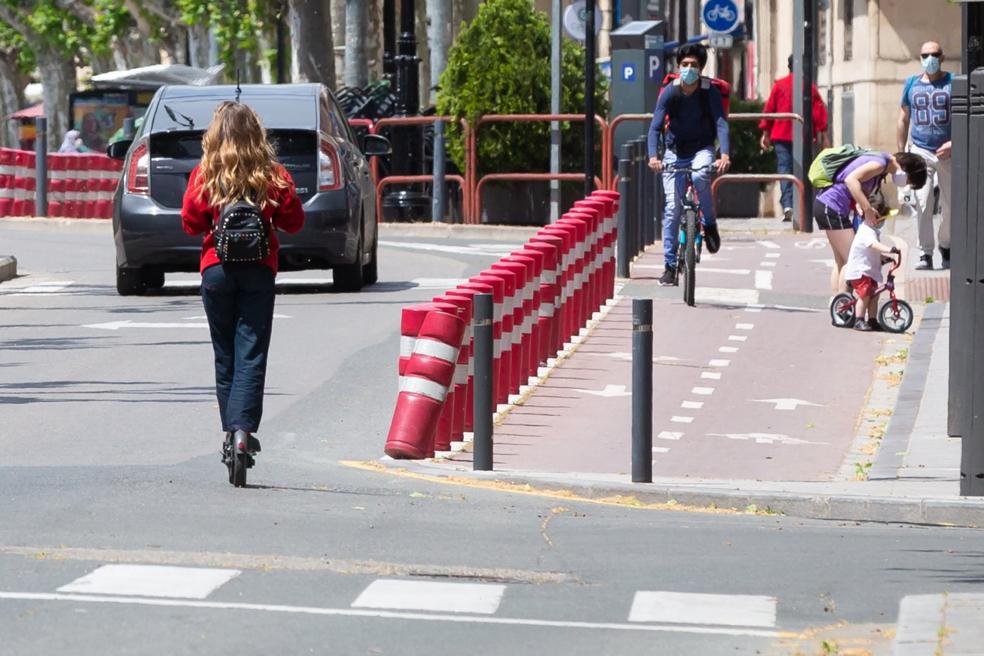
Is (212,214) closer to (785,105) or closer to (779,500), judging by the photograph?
(779,500)

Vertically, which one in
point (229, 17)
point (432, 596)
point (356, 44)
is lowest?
point (432, 596)

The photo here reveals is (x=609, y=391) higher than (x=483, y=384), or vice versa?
(x=483, y=384)

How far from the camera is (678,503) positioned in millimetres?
10117

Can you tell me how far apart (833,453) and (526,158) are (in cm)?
1767

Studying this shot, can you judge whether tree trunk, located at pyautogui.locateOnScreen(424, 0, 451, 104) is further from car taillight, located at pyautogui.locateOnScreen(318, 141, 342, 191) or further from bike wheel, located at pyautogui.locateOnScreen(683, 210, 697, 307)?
bike wheel, located at pyautogui.locateOnScreen(683, 210, 697, 307)

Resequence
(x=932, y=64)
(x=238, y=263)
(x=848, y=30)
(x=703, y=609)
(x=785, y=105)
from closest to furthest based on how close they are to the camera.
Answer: (x=703, y=609) → (x=238, y=263) → (x=932, y=64) → (x=785, y=105) → (x=848, y=30)

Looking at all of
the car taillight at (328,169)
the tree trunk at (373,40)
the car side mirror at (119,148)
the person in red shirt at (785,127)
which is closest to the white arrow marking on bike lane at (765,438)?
the car taillight at (328,169)

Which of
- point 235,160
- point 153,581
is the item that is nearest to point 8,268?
point 235,160

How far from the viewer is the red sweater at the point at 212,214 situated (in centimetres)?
1018

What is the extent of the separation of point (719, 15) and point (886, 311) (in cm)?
1823

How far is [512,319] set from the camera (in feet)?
44.1

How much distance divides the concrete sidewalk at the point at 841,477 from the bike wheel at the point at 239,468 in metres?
0.94

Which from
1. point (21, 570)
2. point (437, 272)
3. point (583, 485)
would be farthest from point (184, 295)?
point (21, 570)

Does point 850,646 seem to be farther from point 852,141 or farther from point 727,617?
point 852,141
